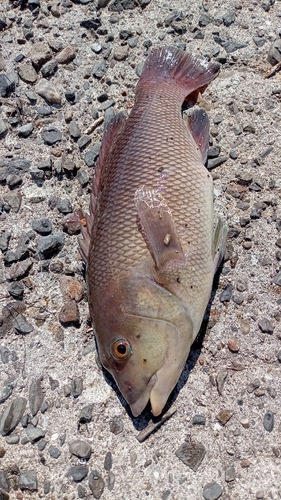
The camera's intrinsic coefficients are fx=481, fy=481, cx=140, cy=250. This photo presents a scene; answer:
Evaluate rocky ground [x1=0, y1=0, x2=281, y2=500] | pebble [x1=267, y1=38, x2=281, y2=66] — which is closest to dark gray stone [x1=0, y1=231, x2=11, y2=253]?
rocky ground [x1=0, y1=0, x2=281, y2=500]

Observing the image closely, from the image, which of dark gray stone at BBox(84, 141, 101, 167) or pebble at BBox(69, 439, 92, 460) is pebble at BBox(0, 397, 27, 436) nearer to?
pebble at BBox(69, 439, 92, 460)

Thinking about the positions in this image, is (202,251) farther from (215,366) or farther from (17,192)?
(17,192)

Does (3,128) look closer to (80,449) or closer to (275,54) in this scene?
(275,54)

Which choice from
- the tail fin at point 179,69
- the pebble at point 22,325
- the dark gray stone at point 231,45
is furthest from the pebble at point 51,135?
the dark gray stone at point 231,45

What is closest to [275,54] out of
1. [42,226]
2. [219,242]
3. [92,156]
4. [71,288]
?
[92,156]

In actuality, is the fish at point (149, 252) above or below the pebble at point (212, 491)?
above

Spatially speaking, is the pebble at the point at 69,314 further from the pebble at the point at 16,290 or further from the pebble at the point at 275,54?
the pebble at the point at 275,54
